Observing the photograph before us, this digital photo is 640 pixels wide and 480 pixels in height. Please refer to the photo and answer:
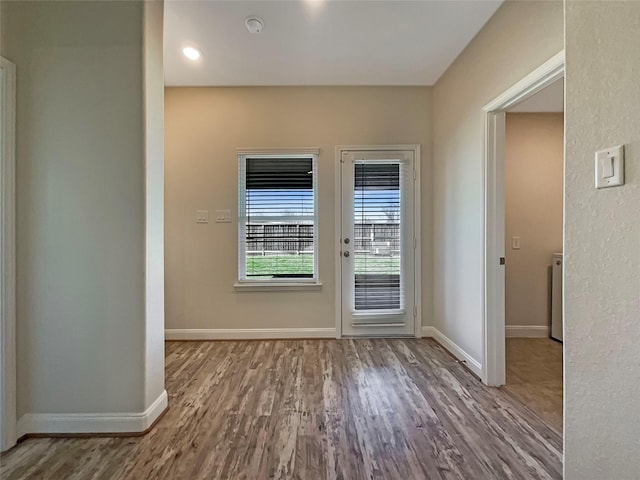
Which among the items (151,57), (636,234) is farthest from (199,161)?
Result: (636,234)

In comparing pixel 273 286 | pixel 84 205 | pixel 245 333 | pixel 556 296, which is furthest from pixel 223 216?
pixel 556 296

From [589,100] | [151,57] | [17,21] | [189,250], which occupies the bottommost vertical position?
[189,250]

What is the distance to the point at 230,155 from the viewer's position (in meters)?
3.49

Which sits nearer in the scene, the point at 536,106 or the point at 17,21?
the point at 17,21

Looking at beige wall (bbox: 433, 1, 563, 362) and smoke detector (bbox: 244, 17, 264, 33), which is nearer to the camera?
beige wall (bbox: 433, 1, 563, 362)

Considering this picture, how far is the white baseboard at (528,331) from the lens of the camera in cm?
360

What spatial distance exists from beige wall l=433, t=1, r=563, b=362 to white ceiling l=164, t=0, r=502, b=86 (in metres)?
0.20

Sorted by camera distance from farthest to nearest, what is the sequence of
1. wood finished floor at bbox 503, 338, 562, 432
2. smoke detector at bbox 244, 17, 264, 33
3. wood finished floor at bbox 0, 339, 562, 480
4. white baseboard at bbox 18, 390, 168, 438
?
smoke detector at bbox 244, 17, 264, 33
wood finished floor at bbox 503, 338, 562, 432
white baseboard at bbox 18, 390, 168, 438
wood finished floor at bbox 0, 339, 562, 480

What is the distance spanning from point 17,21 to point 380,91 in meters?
2.91

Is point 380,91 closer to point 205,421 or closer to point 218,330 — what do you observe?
point 218,330

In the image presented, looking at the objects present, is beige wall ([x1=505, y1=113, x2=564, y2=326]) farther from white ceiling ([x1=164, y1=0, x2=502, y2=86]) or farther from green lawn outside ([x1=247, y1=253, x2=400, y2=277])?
green lawn outside ([x1=247, y1=253, x2=400, y2=277])

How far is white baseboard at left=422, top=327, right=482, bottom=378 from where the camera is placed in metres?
2.62

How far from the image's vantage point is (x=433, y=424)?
1946mm

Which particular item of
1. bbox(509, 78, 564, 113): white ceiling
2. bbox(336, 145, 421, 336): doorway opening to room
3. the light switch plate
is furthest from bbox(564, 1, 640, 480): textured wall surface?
bbox(336, 145, 421, 336): doorway opening to room
